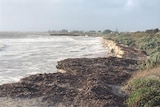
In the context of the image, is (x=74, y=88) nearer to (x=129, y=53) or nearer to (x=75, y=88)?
(x=75, y=88)

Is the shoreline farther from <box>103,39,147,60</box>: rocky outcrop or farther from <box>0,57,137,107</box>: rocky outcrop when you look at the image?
<box>103,39,147,60</box>: rocky outcrop

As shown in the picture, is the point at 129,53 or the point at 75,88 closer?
the point at 75,88

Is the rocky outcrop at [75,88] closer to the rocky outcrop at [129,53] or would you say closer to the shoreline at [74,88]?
the shoreline at [74,88]

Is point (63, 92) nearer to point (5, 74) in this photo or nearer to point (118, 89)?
point (118, 89)

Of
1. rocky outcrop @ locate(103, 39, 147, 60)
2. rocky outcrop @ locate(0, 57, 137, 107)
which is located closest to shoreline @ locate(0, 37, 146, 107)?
rocky outcrop @ locate(0, 57, 137, 107)

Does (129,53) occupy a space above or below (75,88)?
below

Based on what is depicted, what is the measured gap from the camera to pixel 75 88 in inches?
678

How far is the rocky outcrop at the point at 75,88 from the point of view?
1469 centimetres

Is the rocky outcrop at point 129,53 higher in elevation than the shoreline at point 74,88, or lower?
lower

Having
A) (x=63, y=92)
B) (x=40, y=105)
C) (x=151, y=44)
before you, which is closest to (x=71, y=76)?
(x=63, y=92)

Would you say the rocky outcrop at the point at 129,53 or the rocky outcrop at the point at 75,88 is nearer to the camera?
the rocky outcrop at the point at 75,88

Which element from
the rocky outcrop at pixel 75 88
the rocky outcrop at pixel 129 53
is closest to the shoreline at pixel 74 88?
the rocky outcrop at pixel 75 88

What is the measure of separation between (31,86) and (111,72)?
587 centimetres

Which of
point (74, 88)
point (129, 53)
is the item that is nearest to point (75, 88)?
point (74, 88)
